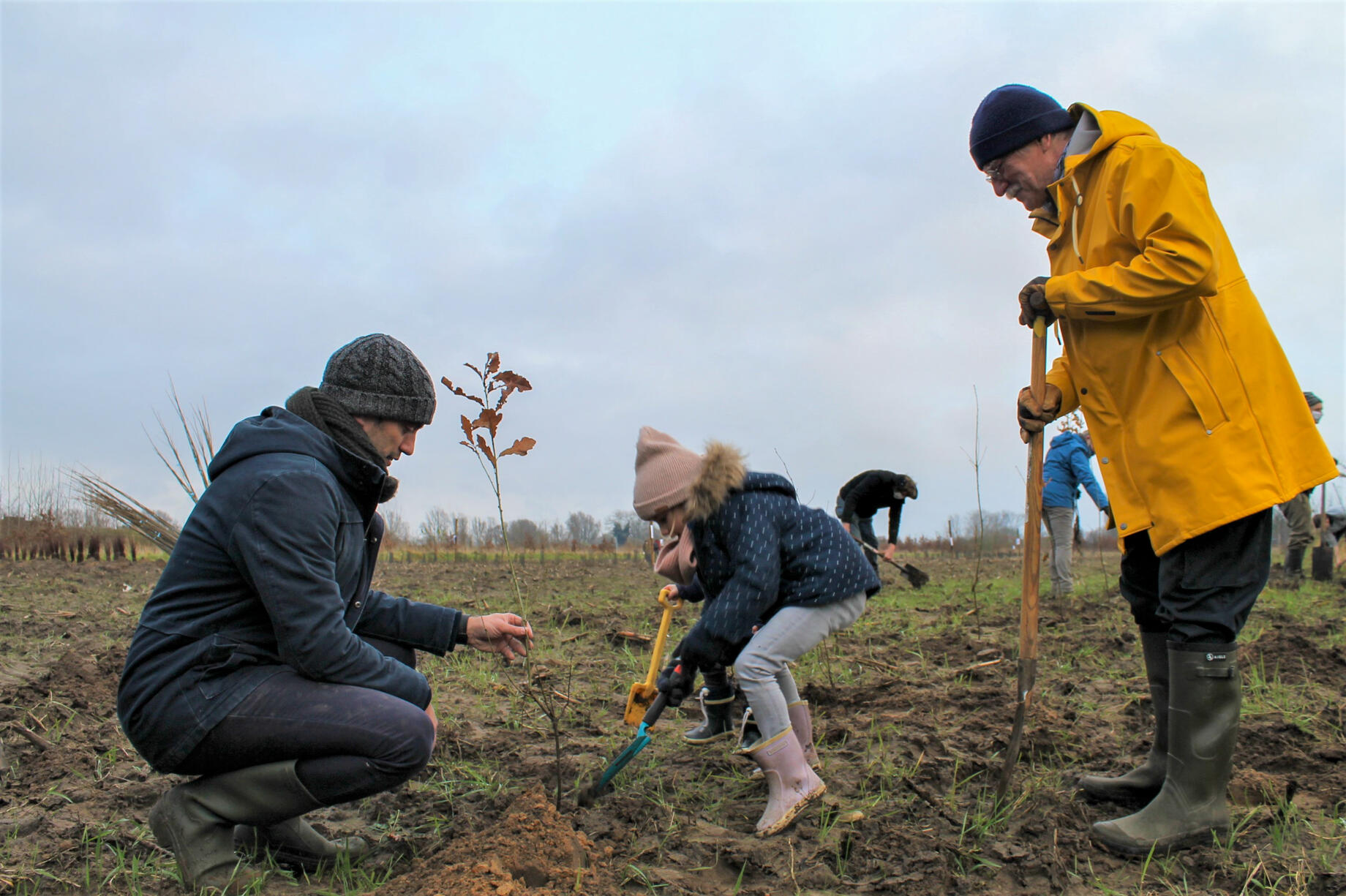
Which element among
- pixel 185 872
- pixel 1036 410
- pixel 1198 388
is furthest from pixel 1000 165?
pixel 185 872

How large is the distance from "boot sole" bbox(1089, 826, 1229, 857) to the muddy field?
0.09ft

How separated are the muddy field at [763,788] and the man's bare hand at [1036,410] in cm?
114

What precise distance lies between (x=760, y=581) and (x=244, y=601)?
1.50m

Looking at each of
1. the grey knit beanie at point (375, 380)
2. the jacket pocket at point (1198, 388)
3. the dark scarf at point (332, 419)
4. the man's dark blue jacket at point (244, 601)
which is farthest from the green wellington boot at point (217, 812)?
the jacket pocket at point (1198, 388)

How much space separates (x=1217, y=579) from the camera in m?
2.26

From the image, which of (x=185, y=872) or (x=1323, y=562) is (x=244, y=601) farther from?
(x=1323, y=562)

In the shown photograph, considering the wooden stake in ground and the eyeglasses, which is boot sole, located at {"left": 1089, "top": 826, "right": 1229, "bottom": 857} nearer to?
the wooden stake in ground

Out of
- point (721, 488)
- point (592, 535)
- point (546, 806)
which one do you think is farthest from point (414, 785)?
point (592, 535)

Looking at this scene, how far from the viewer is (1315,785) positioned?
267 cm

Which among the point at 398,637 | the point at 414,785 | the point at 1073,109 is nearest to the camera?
the point at 1073,109

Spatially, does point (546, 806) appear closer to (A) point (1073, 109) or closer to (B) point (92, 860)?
(B) point (92, 860)

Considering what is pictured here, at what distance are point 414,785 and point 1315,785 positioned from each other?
2.93 m

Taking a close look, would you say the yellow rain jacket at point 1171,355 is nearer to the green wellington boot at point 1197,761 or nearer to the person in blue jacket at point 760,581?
the green wellington boot at point 1197,761

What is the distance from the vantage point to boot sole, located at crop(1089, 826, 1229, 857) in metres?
2.25
